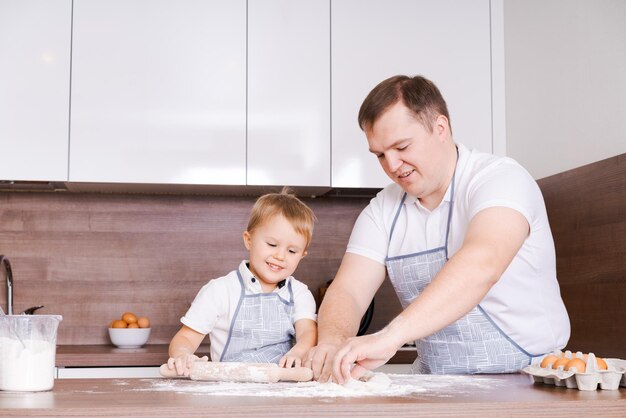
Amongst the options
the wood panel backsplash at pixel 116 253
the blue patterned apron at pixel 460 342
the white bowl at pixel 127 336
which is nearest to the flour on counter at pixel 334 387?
the blue patterned apron at pixel 460 342

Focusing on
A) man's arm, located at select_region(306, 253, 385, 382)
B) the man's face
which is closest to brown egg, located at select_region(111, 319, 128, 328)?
man's arm, located at select_region(306, 253, 385, 382)

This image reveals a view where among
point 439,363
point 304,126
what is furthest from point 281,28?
point 439,363

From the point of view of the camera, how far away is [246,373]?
4.41ft

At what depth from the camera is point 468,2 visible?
2.88m

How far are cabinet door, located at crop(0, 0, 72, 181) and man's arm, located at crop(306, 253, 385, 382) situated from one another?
1.25m

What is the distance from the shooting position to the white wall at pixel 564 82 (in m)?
2.12

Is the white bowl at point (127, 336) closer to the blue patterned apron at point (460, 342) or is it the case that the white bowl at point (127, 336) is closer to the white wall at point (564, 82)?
the blue patterned apron at point (460, 342)

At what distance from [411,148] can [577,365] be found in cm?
60

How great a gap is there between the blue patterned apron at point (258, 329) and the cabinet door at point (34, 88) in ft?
3.53

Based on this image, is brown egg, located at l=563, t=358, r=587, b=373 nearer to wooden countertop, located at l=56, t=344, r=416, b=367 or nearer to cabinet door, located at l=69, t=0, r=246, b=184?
wooden countertop, located at l=56, t=344, r=416, b=367

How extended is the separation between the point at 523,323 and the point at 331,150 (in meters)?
1.23

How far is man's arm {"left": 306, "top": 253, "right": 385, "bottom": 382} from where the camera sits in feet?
4.80

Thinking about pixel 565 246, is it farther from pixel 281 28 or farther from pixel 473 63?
pixel 281 28

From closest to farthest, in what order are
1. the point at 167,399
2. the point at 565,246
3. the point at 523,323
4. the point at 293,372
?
1. the point at 167,399
2. the point at 293,372
3. the point at 523,323
4. the point at 565,246
